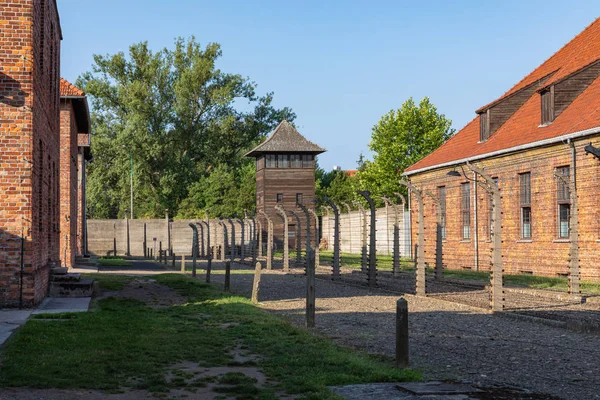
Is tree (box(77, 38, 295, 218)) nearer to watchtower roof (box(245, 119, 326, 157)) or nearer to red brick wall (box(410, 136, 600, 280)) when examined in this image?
watchtower roof (box(245, 119, 326, 157))

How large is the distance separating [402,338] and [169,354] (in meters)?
2.93

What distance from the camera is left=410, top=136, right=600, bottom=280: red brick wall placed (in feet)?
77.7

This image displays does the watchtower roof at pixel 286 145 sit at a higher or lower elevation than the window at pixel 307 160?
higher

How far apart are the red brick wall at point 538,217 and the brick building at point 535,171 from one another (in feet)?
0.11

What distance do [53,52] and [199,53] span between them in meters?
51.7

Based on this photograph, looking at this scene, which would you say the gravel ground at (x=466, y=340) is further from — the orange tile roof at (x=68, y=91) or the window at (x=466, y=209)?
the window at (x=466, y=209)

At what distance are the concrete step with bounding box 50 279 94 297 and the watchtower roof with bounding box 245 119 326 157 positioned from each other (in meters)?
42.9

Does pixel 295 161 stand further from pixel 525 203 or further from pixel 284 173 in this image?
pixel 525 203

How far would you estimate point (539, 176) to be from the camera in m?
27.3

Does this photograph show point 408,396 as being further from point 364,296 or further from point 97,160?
point 97,160

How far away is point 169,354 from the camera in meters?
9.82

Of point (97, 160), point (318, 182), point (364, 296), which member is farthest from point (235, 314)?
point (318, 182)

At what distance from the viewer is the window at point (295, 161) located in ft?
205

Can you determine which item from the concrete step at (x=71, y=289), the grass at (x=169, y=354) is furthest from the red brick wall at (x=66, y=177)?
the grass at (x=169, y=354)
